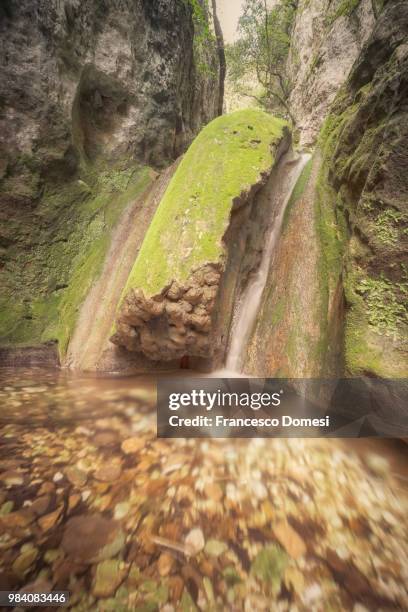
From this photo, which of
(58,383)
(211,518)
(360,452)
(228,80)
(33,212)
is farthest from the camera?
(228,80)

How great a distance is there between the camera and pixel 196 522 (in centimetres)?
191

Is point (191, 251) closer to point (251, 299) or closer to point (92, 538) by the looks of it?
point (251, 299)

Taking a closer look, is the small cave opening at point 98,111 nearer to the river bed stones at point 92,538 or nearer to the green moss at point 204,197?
the green moss at point 204,197

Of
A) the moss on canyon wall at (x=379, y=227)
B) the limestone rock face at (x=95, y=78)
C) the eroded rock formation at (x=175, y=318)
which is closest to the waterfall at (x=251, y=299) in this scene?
the eroded rock formation at (x=175, y=318)

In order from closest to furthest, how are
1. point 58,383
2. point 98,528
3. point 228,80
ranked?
point 98,528, point 58,383, point 228,80

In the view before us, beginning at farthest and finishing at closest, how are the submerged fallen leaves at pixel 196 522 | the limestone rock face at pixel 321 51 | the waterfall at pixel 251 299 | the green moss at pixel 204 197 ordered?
the limestone rock face at pixel 321 51 → the waterfall at pixel 251 299 → the green moss at pixel 204 197 → the submerged fallen leaves at pixel 196 522

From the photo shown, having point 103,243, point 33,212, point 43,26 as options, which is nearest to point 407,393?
point 103,243

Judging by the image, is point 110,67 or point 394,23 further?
point 110,67

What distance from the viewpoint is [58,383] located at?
15.2ft

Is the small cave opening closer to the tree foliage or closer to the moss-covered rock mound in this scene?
the moss-covered rock mound

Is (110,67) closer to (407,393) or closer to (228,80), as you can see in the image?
(407,393)

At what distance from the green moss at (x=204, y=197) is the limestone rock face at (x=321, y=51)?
980 centimetres

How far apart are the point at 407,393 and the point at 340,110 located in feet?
22.0

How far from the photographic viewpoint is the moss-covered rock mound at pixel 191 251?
162 inches
